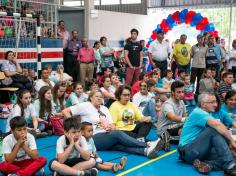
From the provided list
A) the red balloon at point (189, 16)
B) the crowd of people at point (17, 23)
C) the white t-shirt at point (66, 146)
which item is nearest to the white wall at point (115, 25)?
the red balloon at point (189, 16)

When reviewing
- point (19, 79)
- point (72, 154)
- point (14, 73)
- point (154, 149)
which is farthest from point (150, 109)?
point (14, 73)

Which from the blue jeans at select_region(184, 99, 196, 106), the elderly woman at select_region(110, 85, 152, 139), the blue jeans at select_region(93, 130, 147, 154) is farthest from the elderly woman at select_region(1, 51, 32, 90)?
the blue jeans at select_region(184, 99, 196, 106)

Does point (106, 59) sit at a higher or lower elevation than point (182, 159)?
higher

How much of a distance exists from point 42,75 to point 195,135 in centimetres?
478

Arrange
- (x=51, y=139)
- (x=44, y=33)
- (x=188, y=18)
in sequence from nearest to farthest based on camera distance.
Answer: (x=51, y=139), (x=44, y=33), (x=188, y=18)

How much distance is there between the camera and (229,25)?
18.8 meters

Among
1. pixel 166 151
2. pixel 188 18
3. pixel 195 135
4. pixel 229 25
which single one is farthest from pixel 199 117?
pixel 229 25

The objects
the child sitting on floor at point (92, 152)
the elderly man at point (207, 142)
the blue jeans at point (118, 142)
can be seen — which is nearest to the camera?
the elderly man at point (207, 142)

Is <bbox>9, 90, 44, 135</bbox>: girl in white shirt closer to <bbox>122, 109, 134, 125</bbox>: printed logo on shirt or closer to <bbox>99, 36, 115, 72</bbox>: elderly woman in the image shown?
<bbox>122, 109, 134, 125</bbox>: printed logo on shirt

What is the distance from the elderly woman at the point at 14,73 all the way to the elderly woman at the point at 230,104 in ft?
16.2

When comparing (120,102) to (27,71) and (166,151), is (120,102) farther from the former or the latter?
(27,71)

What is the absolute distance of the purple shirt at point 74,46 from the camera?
1249cm

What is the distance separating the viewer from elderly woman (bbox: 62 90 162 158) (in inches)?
223

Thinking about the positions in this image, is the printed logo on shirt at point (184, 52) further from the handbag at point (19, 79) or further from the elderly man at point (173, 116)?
the elderly man at point (173, 116)
